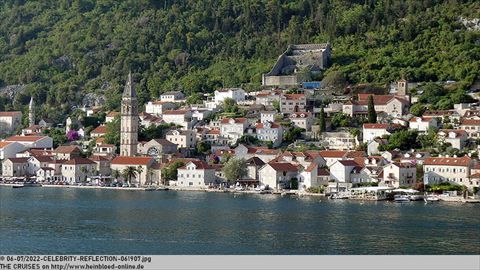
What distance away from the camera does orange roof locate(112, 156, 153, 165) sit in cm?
5419

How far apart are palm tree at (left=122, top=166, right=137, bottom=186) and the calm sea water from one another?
744 cm

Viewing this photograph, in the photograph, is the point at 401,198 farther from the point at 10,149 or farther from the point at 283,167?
the point at 10,149

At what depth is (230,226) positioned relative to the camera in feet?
114

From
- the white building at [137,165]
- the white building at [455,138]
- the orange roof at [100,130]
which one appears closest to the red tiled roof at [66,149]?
the white building at [137,165]

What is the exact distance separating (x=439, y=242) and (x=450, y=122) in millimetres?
22899

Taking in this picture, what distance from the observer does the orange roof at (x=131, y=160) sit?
54188mm

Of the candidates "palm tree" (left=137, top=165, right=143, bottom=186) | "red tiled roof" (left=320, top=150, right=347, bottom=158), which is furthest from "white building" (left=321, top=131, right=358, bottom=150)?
"palm tree" (left=137, top=165, right=143, bottom=186)

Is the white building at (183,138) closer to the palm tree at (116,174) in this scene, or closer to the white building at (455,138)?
the palm tree at (116,174)

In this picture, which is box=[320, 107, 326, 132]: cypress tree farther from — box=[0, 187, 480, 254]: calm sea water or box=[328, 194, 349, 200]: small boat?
box=[328, 194, 349, 200]: small boat

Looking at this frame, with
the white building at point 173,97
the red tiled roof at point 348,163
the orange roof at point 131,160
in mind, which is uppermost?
the white building at point 173,97

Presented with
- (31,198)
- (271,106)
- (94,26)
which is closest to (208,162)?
(271,106)

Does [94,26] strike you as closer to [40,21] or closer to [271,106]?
[40,21]

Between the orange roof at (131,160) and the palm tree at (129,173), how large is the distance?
22.1 inches

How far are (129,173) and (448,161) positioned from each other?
16431 millimetres
